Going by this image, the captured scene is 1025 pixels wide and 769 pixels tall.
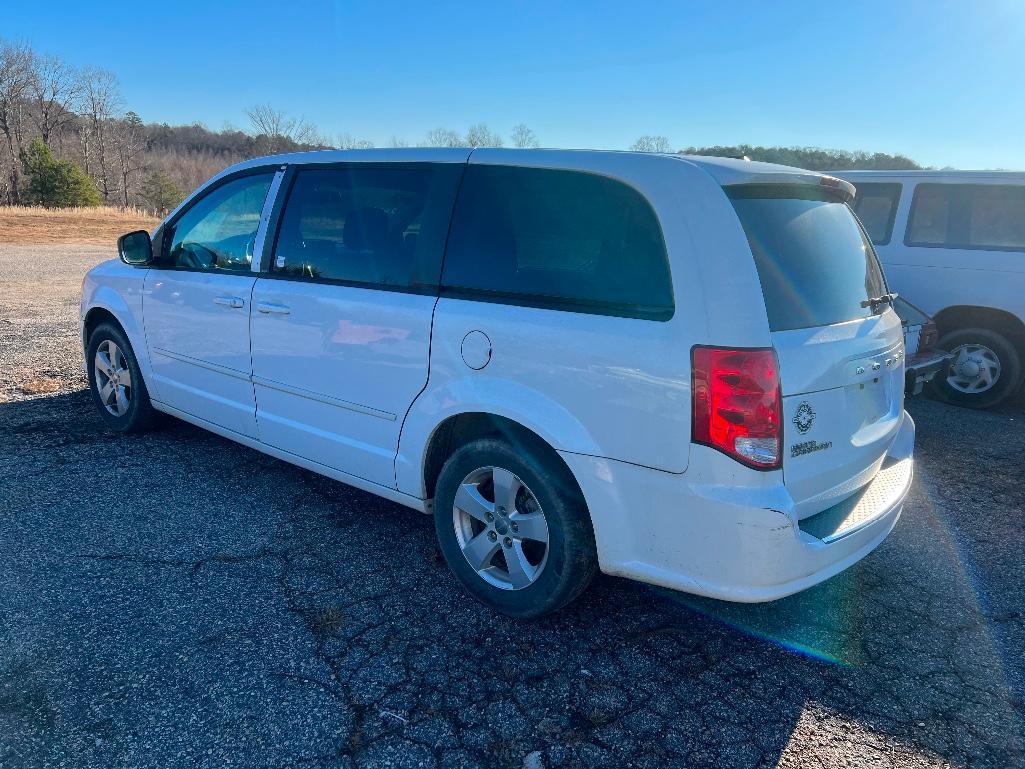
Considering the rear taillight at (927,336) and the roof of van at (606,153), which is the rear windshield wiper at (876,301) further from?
the rear taillight at (927,336)

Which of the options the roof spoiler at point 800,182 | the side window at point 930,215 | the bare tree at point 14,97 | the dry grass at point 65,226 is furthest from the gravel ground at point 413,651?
A: the bare tree at point 14,97

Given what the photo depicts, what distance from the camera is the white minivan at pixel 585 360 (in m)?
2.41

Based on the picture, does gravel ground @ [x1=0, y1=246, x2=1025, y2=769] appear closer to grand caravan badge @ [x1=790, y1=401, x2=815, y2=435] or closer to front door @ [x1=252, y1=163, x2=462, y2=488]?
front door @ [x1=252, y1=163, x2=462, y2=488]

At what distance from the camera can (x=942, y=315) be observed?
6910 mm

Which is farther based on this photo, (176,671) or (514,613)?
(514,613)

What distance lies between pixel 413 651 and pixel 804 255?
2.09 meters

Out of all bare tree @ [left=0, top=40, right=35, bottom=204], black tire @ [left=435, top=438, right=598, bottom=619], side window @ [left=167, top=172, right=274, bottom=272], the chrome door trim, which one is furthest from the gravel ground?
bare tree @ [left=0, top=40, right=35, bottom=204]

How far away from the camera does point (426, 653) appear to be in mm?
2777

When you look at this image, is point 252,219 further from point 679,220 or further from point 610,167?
point 679,220

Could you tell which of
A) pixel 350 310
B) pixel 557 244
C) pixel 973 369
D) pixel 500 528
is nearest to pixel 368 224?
pixel 350 310

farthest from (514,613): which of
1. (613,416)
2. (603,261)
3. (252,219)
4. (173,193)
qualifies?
(173,193)

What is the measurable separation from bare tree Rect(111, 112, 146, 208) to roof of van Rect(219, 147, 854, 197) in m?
91.7

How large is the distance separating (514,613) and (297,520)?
148 centimetres

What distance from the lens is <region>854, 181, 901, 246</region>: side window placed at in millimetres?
7051
